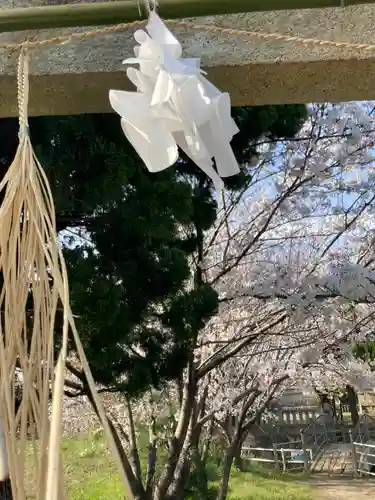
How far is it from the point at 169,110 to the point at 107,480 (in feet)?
19.5

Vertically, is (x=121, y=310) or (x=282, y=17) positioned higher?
(x=282, y=17)

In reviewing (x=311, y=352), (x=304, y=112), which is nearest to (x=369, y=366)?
(x=311, y=352)

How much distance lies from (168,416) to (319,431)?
4424 millimetres

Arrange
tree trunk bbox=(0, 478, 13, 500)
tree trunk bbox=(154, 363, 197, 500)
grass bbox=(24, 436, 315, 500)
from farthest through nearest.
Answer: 1. grass bbox=(24, 436, 315, 500)
2. tree trunk bbox=(154, 363, 197, 500)
3. tree trunk bbox=(0, 478, 13, 500)

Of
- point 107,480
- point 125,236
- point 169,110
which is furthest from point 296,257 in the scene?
point 107,480

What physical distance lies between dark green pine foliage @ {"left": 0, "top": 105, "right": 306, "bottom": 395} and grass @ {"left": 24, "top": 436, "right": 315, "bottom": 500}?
376 cm

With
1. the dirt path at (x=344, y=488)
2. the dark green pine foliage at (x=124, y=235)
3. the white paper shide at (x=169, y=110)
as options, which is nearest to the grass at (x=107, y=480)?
the dirt path at (x=344, y=488)

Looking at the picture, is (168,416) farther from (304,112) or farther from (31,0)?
(31,0)

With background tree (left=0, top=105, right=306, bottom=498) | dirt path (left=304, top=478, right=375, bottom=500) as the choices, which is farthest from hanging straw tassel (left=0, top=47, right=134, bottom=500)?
dirt path (left=304, top=478, right=375, bottom=500)

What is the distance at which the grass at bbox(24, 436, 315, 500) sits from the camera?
17.6 ft

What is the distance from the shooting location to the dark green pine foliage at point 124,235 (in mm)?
1240

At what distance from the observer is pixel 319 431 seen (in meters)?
7.76

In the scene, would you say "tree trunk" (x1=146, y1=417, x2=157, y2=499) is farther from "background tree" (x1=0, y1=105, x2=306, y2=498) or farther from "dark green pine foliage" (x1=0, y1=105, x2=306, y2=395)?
"dark green pine foliage" (x1=0, y1=105, x2=306, y2=395)

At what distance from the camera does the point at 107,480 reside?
5707 mm
